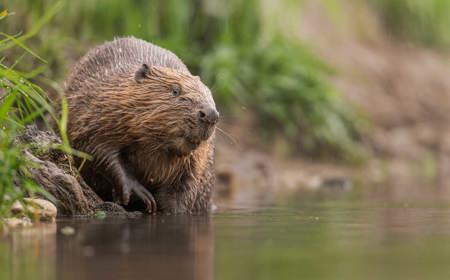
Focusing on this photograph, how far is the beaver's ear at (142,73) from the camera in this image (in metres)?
6.89

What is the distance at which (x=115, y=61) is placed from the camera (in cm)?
737

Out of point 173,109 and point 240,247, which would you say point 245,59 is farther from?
point 240,247

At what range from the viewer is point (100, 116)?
6848 mm

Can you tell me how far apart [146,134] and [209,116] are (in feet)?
1.73

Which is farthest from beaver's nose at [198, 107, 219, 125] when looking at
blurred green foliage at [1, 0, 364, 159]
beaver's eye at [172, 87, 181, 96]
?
blurred green foliage at [1, 0, 364, 159]

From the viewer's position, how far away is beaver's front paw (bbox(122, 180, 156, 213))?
6.68 meters

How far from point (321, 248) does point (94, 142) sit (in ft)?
8.41

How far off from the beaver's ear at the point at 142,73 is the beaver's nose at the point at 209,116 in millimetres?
659

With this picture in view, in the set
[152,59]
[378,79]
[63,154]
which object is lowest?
[63,154]

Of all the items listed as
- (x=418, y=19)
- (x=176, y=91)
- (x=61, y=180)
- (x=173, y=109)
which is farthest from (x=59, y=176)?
(x=418, y=19)

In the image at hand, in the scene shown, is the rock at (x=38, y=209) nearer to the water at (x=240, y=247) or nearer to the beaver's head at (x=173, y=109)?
the water at (x=240, y=247)

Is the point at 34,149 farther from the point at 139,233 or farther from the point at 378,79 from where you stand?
the point at 378,79

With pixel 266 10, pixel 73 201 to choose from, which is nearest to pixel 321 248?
pixel 73 201

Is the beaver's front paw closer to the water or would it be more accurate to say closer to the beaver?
the beaver
